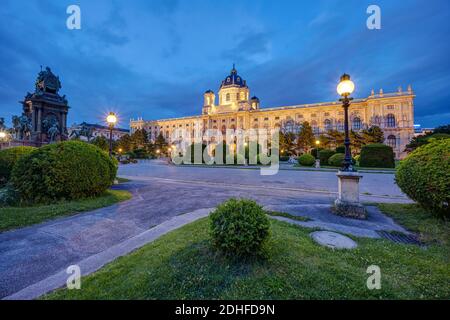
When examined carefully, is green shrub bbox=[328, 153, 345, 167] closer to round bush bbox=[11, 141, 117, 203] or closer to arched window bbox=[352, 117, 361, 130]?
round bush bbox=[11, 141, 117, 203]

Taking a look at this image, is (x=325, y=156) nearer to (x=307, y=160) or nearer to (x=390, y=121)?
(x=307, y=160)

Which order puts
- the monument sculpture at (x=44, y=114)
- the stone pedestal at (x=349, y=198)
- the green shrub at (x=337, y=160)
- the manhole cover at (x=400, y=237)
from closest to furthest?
the manhole cover at (x=400, y=237) → the stone pedestal at (x=349, y=198) → the monument sculpture at (x=44, y=114) → the green shrub at (x=337, y=160)

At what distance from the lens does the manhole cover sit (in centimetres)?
417

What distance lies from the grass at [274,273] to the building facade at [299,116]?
7645 centimetres

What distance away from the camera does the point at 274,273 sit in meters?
2.69

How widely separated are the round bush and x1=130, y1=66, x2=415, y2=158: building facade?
75.8 m

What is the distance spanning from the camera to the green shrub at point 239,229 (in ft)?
9.47

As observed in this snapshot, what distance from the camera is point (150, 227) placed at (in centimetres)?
534

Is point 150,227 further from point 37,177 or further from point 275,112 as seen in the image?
point 275,112

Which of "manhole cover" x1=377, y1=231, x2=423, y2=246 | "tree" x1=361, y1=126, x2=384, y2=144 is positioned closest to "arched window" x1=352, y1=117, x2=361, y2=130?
"tree" x1=361, y1=126, x2=384, y2=144

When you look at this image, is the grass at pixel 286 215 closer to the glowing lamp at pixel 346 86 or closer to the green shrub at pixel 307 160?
the glowing lamp at pixel 346 86

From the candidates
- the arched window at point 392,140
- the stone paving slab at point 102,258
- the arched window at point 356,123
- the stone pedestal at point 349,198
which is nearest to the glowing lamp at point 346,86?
the stone pedestal at point 349,198

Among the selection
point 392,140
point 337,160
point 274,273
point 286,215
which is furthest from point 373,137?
point 274,273
